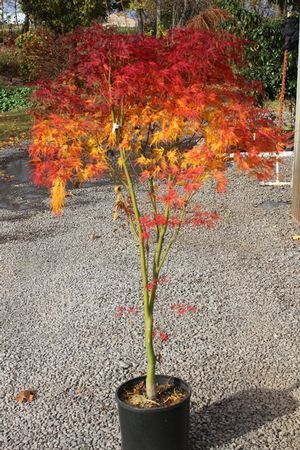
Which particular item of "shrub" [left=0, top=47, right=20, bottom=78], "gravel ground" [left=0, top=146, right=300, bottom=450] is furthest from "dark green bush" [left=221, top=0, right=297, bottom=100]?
"shrub" [left=0, top=47, right=20, bottom=78]

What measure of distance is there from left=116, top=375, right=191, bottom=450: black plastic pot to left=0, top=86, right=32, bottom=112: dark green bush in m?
16.8

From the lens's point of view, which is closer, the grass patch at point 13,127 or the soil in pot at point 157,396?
the soil in pot at point 157,396

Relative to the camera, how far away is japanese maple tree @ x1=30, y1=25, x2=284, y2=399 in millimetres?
2689

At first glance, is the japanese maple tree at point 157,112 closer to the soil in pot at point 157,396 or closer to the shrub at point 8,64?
the soil in pot at point 157,396

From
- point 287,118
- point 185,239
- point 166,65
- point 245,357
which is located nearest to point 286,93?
point 287,118

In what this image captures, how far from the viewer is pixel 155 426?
113 inches

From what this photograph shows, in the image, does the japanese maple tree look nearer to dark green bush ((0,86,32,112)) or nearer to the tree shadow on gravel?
the tree shadow on gravel

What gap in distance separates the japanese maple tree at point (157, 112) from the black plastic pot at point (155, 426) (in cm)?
19

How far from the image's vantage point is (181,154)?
298 centimetres

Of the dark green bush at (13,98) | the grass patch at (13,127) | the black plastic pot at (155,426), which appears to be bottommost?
the grass patch at (13,127)

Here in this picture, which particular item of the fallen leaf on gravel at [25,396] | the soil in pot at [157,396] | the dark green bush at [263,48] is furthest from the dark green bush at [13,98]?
the soil in pot at [157,396]

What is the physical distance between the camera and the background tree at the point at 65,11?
19.9 meters

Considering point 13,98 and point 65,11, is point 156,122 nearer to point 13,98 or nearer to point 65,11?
point 13,98

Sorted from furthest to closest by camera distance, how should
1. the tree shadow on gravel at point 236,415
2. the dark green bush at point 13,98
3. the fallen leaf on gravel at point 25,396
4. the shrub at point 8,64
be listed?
the shrub at point 8,64 → the dark green bush at point 13,98 → the fallen leaf on gravel at point 25,396 → the tree shadow on gravel at point 236,415
